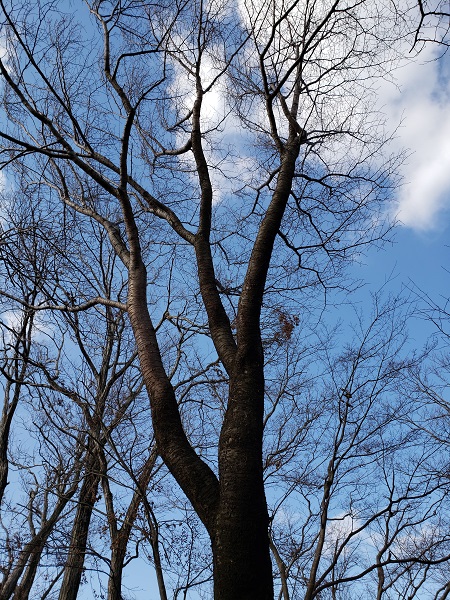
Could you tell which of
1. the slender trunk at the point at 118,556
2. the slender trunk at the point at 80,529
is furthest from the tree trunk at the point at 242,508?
the slender trunk at the point at 80,529

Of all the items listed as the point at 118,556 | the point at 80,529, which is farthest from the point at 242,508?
the point at 80,529

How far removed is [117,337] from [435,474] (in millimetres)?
4563

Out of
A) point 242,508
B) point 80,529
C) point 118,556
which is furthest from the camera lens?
point 80,529

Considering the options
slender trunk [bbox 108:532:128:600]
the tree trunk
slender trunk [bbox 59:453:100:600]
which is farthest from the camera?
slender trunk [bbox 59:453:100:600]

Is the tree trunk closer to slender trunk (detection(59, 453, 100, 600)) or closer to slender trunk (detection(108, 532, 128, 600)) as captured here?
slender trunk (detection(108, 532, 128, 600))

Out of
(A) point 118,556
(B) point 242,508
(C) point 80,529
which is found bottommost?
(B) point 242,508

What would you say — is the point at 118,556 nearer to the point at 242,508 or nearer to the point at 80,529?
the point at 80,529

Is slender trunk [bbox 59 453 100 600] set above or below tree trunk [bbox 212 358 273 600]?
above

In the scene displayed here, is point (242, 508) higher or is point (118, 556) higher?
point (118, 556)

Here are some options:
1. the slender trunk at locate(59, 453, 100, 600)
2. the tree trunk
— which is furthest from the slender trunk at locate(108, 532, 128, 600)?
the tree trunk

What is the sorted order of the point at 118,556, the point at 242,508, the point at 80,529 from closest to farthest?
the point at 242,508 < the point at 118,556 < the point at 80,529

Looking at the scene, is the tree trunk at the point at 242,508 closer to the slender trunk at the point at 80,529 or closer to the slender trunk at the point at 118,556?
the slender trunk at the point at 118,556

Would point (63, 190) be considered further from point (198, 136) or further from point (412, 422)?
point (412, 422)

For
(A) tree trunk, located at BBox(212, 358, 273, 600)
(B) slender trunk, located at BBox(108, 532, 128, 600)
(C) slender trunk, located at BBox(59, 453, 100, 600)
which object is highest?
(C) slender trunk, located at BBox(59, 453, 100, 600)
